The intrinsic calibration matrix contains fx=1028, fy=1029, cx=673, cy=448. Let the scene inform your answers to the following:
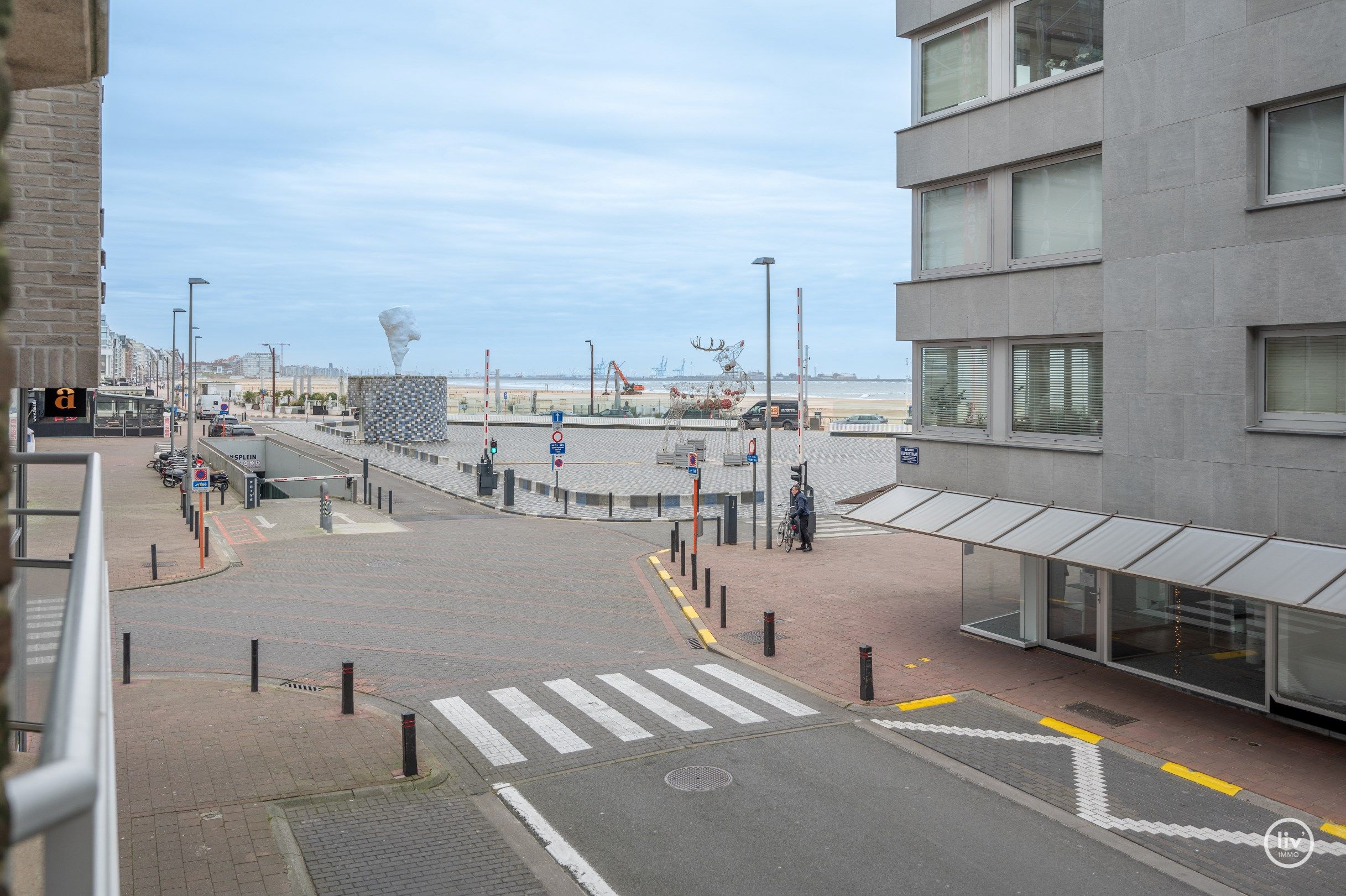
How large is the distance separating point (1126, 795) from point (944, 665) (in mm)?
5551

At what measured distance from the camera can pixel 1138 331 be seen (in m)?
15.3

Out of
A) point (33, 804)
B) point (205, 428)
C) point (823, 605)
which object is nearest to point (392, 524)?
point (823, 605)

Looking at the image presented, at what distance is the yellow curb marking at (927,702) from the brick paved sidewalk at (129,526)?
1113 cm

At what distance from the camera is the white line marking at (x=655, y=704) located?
1442cm

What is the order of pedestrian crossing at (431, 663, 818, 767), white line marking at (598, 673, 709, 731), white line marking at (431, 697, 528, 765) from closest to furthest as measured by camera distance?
white line marking at (431, 697, 528, 765) → pedestrian crossing at (431, 663, 818, 767) → white line marking at (598, 673, 709, 731)

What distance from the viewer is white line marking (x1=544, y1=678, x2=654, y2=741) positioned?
14000mm

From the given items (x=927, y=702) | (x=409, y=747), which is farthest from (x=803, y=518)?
(x=409, y=747)

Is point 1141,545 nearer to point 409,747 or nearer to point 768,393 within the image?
point 409,747

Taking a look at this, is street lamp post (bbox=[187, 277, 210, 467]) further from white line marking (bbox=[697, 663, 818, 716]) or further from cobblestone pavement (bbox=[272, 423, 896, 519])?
white line marking (bbox=[697, 663, 818, 716])

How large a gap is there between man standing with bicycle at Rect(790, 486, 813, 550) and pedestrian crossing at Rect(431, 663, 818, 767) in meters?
11.9

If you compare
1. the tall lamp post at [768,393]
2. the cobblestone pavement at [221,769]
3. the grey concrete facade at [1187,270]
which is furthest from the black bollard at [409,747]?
the tall lamp post at [768,393]

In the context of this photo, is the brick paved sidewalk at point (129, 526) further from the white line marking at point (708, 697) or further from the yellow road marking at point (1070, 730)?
the yellow road marking at point (1070, 730)

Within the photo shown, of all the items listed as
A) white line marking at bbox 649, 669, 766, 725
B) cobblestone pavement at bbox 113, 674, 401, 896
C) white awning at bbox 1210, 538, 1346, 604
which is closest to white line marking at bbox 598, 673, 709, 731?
white line marking at bbox 649, 669, 766, 725

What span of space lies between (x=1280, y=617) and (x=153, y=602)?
20921 millimetres
